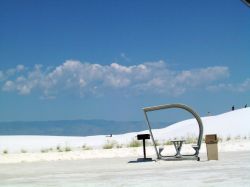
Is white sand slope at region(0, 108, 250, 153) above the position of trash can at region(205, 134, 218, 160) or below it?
above

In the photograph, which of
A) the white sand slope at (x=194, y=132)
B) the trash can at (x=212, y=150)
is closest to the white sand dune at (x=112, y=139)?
the white sand slope at (x=194, y=132)

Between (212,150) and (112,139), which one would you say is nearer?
(212,150)

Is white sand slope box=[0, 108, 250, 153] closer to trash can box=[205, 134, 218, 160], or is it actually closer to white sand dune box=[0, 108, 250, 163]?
white sand dune box=[0, 108, 250, 163]

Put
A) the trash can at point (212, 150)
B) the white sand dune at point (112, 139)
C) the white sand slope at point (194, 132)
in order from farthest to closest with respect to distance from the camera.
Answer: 1. the white sand slope at point (194, 132)
2. the white sand dune at point (112, 139)
3. the trash can at point (212, 150)

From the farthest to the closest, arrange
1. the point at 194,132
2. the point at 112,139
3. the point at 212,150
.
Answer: the point at 194,132, the point at 112,139, the point at 212,150

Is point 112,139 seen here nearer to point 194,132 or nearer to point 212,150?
point 194,132

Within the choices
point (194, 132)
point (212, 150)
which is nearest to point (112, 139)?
point (194, 132)

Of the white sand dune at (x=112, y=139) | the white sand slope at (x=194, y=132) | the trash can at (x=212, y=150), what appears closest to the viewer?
the trash can at (x=212, y=150)

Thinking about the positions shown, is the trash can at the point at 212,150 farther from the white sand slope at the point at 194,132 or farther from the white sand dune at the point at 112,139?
the white sand slope at the point at 194,132

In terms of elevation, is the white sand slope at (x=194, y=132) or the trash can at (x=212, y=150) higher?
the white sand slope at (x=194, y=132)

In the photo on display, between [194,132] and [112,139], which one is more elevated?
[194,132]

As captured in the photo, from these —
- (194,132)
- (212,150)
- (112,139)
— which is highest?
(194,132)

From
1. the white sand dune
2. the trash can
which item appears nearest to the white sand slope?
the white sand dune

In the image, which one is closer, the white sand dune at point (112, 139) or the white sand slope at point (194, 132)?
the white sand dune at point (112, 139)
